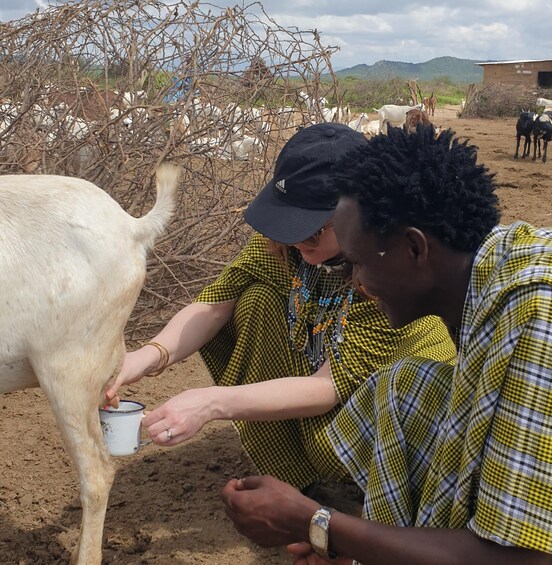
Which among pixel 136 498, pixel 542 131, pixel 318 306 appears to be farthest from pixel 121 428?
pixel 542 131

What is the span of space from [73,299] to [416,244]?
3.56 ft

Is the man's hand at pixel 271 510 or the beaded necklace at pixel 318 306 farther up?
the beaded necklace at pixel 318 306

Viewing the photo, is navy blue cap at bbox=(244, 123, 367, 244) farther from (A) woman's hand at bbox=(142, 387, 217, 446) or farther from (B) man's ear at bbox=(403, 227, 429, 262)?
(B) man's ear at bbox=(403, 227, 429, 262)

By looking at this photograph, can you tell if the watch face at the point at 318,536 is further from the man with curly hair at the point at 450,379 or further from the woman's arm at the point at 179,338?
the woman's arm at the point at 179,338

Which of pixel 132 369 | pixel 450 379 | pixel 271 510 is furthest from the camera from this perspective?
pixel 132 369

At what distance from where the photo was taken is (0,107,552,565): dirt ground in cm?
251

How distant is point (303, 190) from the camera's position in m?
2.29

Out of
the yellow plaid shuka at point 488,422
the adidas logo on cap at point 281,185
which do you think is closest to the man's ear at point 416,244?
the yellow plaid shuka at point 488,422

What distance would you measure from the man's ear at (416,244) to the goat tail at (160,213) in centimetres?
108

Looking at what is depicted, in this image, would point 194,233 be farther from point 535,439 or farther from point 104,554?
point 535,439

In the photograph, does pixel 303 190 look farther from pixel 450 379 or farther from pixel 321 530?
pixel 321 530

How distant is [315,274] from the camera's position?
2555 mm

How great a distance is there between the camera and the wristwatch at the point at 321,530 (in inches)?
57.6

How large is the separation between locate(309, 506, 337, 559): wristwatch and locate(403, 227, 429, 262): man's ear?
0.51 meters
